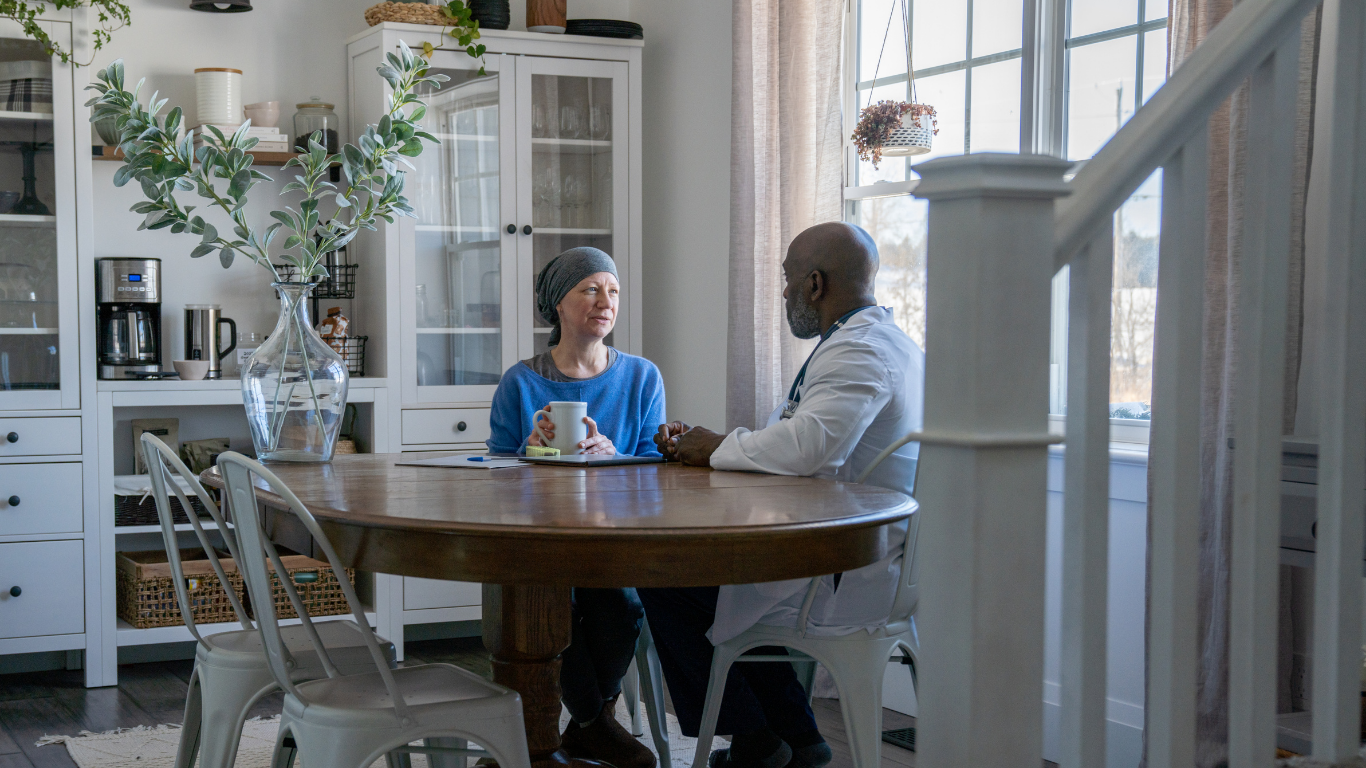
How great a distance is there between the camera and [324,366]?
2.27 m

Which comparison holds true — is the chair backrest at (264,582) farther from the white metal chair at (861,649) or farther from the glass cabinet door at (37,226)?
the glass cabinet door at (37,226)

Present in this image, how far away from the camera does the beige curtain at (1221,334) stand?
220 cm

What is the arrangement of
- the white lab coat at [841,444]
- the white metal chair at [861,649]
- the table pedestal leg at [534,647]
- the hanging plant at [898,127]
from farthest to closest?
the hanging plant at [898,127]
the white lab coat at [841,444]
the white metal chair at [861,649]
the table pedestal leg at [534,647]

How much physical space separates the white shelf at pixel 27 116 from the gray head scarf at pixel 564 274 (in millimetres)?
1698

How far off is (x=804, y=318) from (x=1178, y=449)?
158 centimetres

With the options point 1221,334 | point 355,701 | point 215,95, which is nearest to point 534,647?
point 355,701

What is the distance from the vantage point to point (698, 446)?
2.37 m

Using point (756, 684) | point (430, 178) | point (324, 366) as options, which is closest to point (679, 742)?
point (756, 684)

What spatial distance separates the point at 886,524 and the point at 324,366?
1174 millimetres

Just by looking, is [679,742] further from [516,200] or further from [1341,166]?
[1341,166]

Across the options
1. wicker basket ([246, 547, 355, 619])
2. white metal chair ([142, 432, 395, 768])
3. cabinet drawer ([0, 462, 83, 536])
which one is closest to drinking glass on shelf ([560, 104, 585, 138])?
wicker basket ([246, 547, 355, 619])

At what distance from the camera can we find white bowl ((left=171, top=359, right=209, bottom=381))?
364 cm

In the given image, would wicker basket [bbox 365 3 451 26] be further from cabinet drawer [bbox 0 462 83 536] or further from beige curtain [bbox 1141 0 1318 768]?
Answer: beige curtain [bbox 1141 0 1318 768]

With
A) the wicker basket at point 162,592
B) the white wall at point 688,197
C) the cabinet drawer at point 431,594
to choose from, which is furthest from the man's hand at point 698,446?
the wicker basket at point 162,592
